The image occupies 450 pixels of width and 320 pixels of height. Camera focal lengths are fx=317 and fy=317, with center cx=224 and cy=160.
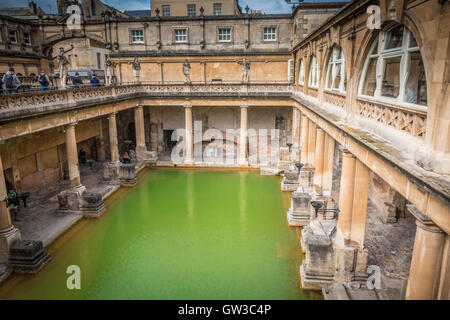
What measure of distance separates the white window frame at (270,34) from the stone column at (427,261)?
2385 centimetres

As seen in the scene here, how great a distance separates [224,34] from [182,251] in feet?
67.2

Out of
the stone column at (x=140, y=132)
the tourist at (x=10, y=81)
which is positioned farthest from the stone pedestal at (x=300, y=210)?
the stone column at (x=140, y=132)

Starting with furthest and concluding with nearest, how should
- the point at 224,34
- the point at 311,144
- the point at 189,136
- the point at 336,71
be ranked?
the point at 224,34 < the point at 189,136 < the point at 311,144 < the point at 336,71

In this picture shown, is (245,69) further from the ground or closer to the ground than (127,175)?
further from the ground

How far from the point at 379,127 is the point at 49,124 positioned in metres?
12.7

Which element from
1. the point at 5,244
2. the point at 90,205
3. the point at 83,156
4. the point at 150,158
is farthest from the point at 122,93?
the point at 5,244

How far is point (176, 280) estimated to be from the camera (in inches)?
412

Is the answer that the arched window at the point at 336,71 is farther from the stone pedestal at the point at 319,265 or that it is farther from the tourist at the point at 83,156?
the tourist at the point at 83,156

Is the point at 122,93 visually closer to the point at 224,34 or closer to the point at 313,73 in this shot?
A: the point at 224,34

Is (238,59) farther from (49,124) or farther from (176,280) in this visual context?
(176,280)

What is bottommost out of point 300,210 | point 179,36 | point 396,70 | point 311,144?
point 300,210

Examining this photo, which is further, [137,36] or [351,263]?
[137,36]

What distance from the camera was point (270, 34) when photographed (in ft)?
87.2
